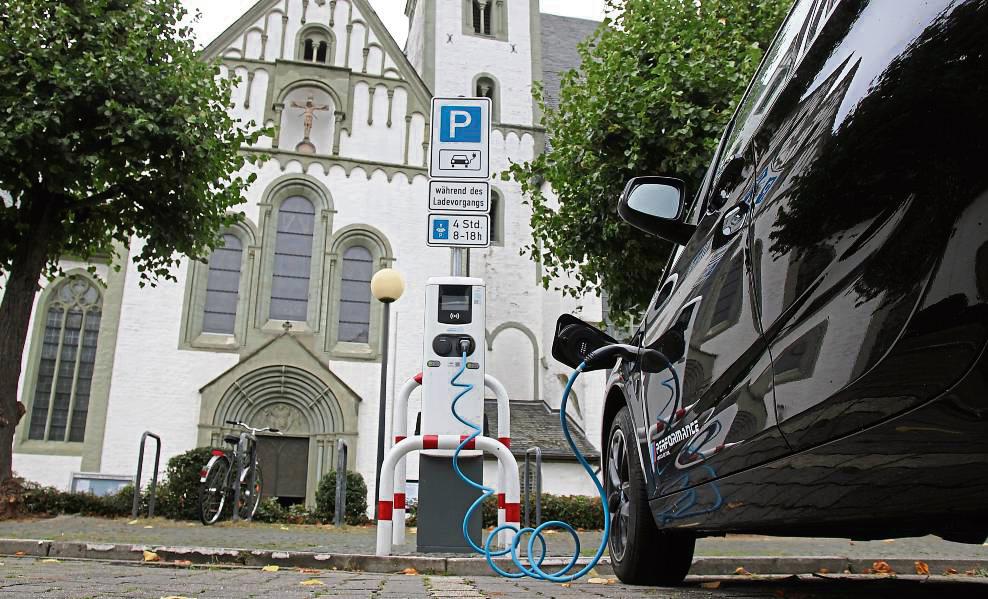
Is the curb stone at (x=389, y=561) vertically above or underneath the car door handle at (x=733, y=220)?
underneath

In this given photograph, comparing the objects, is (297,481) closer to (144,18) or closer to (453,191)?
→ (144,18)

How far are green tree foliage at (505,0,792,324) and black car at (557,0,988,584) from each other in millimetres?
7336

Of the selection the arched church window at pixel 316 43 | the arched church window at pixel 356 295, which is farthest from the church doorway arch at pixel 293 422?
the arched church window at pixel 316 43

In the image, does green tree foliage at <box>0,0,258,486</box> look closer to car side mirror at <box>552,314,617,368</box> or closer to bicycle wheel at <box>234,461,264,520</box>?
bicycle wheel at <box>234,461,264,520</box>

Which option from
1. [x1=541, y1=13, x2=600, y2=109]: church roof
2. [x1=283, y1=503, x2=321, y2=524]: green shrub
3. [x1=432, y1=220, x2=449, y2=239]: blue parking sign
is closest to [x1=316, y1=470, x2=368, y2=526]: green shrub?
[x1=283, y1=503, x2=321, y2=524]: green shrub

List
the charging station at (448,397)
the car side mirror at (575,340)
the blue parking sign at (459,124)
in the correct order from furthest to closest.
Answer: the blue parking sign at (459,124), the charging station at (448,397), the car side mirror at (575,340)

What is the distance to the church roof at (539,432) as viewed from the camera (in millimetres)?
19109

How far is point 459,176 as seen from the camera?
257 inches

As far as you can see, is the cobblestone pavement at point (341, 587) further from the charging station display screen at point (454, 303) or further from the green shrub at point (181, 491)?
the green shrub at point (181, 491)

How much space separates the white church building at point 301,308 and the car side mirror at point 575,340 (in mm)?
14346

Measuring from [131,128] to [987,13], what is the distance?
33.6ft

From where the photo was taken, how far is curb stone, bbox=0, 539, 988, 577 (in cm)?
523

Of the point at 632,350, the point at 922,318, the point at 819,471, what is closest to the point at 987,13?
the point at 922,318

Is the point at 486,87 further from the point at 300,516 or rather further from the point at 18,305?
the point at 18,305
